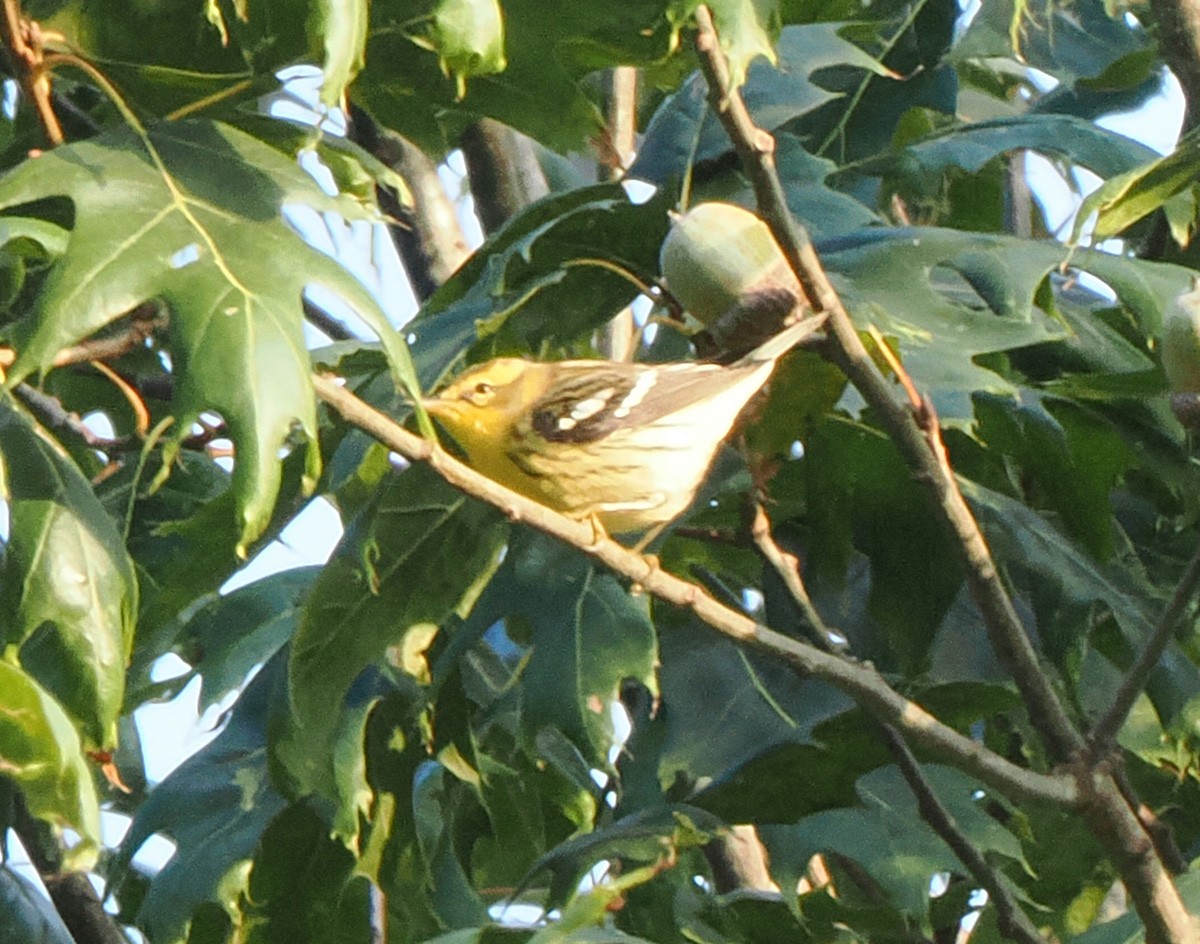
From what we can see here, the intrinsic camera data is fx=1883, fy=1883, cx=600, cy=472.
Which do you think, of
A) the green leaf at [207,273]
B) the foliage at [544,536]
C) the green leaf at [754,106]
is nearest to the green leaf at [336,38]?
the foliage at [544,536]

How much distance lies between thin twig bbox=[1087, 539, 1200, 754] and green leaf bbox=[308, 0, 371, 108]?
95 cm

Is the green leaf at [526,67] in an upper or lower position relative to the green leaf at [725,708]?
upper

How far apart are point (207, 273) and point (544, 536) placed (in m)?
0.61

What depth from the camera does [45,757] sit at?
1.51 meters

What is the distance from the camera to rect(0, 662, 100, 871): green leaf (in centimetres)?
151

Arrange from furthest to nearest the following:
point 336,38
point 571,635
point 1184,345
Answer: point 571,635, point 1184,345, point 336,38

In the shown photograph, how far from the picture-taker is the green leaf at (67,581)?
1916 mm

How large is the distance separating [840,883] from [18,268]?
1737 millimetres

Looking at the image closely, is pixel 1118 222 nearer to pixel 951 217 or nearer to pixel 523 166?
pixel 951 217

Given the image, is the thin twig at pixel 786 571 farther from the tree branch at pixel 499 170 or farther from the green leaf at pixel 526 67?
the tree branch at pixel 499 170

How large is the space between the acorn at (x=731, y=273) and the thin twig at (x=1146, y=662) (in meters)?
0.49

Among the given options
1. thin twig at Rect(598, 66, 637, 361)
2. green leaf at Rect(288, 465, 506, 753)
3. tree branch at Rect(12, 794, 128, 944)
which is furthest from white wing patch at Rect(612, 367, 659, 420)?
tree branch at Rect(12, 794, 128, 944)

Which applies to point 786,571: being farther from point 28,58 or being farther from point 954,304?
point 28,58

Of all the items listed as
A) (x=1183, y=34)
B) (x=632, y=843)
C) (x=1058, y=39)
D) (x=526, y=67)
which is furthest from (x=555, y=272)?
(x=1058, y=39)
